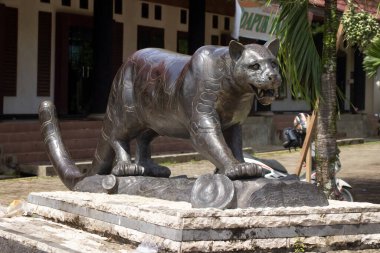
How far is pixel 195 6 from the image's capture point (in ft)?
53.9

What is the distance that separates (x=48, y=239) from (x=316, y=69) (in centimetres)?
380

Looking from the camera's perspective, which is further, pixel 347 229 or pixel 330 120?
pixel 330 120

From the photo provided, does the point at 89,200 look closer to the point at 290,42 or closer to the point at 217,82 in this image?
the point at 217,82

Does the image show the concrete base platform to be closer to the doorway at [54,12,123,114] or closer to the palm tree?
the palm tree

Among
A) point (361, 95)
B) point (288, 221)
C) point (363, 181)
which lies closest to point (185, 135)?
point (288, 221)

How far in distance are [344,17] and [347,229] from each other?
4.36m

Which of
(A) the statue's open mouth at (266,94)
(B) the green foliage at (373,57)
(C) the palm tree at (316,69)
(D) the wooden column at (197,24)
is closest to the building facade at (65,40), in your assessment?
(D) the wooden column at (197,24)

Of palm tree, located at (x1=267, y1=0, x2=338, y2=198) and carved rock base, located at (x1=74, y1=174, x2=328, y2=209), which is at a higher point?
palm tree, located at (x1=267, y1=0, x2=338, y2=198)

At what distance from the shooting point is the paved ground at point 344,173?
11.0 metres

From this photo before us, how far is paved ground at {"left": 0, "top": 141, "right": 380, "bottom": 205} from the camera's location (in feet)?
36.1

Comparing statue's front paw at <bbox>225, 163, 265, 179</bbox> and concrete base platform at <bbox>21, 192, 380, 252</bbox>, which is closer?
concrete base platform at <bbox>21, 192, 380, 252</bbox>

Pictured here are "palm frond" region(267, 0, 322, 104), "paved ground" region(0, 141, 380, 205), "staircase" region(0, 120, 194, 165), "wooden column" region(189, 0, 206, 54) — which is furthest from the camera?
"wooden column" region(189, 0, 206, 54)

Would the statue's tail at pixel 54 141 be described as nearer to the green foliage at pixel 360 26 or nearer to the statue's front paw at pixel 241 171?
the statue's front paw at pixel 241 171

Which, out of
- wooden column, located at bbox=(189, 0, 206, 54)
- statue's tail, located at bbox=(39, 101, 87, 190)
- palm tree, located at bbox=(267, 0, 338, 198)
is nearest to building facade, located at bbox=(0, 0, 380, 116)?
wooden column, located at bbox=(189, 0, 206, 54)
